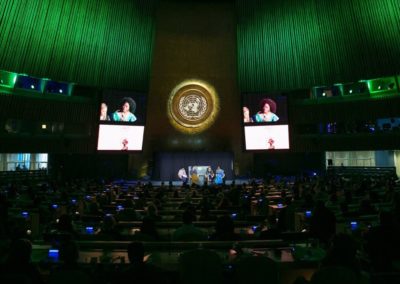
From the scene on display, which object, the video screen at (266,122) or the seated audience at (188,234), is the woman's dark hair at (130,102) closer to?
the video screen at (266,122)

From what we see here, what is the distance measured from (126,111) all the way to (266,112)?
26.7 ft

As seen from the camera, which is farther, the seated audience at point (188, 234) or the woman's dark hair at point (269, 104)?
the woman's dark hair at point (269, 104)

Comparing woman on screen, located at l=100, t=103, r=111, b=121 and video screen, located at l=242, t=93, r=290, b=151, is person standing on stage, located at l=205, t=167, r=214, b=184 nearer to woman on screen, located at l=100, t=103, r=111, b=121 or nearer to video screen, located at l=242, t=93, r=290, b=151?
video screen, located at l=242, t=93, r=290, b=151

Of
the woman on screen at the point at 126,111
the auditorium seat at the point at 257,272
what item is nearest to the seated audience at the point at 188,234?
the auditorium seat at the point at 257,272

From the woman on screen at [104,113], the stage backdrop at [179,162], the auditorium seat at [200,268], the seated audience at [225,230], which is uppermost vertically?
the woman on screen at [104,113]

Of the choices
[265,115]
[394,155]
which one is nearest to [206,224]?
[265,115]

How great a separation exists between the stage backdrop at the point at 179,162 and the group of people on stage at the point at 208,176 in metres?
0.33

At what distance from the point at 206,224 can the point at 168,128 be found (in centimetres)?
1641

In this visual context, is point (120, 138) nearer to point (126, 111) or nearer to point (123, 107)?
point (126, 111)

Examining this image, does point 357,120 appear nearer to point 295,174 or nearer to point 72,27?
point 295,174

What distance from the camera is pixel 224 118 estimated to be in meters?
22.9

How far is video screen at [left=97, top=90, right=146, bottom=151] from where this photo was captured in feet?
63.7

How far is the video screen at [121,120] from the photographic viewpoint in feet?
63.7

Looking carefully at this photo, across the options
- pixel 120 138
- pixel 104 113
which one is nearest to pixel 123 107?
pixel 104 113
